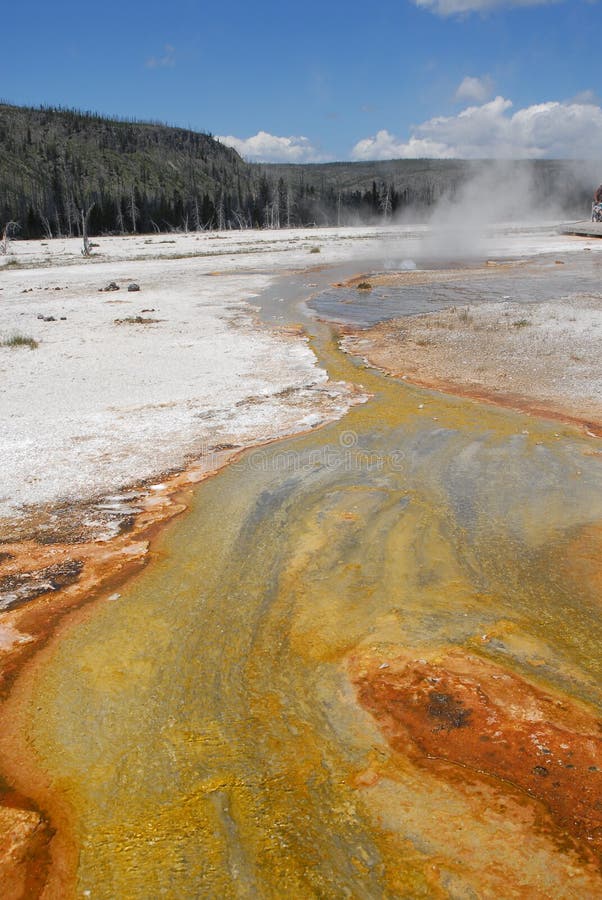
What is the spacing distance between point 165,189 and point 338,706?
102426mm

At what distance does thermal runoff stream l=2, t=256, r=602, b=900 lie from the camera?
2.39 m

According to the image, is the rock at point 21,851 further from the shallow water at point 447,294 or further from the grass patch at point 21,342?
the shallow water at point 447,294

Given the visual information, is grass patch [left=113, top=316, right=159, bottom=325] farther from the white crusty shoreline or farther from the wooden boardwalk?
the wooden boardwalk

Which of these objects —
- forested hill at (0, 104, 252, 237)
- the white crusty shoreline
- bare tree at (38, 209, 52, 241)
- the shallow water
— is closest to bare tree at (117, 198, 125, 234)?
forested hill at (0, 104, 252, 237)

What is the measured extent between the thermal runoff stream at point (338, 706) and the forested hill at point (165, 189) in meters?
58.3

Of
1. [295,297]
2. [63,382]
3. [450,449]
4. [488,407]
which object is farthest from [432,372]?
[295,297]

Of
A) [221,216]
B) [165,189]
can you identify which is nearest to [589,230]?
[221,216]

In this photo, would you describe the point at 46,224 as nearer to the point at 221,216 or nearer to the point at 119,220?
the point at 119,220

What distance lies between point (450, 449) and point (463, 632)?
313 centimetres

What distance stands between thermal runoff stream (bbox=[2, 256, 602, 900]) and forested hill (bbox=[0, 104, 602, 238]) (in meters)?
58.3

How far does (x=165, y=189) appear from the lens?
95125mm

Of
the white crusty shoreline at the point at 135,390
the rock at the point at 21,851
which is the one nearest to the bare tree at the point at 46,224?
the white crusty shoreline at the point at 135,390

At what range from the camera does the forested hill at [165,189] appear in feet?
217

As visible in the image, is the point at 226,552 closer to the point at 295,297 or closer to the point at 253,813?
the point at 253,813
